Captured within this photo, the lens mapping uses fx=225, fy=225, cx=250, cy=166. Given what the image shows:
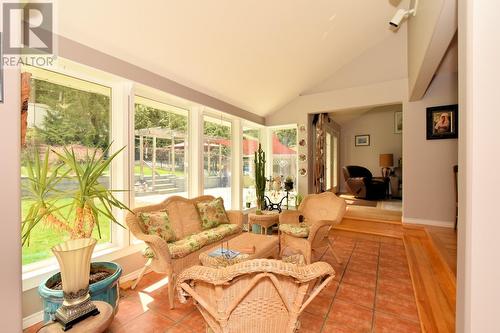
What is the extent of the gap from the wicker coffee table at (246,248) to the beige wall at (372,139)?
5935mm

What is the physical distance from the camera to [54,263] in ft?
7.07

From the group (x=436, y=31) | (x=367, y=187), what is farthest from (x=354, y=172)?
(x=436, y=31)

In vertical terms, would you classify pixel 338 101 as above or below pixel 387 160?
above

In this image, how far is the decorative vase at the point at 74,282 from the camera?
141cm

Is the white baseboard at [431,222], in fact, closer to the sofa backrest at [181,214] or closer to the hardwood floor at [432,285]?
the hardwood floor at [432,285]

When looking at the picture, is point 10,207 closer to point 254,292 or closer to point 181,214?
point 254,292

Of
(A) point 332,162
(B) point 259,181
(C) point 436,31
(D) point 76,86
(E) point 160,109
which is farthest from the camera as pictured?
(A) point 332,162

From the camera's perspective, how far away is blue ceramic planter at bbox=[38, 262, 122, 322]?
5.32 feet

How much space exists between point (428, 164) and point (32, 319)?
18.9 feet

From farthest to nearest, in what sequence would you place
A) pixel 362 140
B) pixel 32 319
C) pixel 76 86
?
pixel 362 140 < pixel 76 86 < pixel 32 319

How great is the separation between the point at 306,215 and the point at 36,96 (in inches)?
136

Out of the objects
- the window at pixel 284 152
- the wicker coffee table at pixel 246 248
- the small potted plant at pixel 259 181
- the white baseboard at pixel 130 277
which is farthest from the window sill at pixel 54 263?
the window at pixel 284 152

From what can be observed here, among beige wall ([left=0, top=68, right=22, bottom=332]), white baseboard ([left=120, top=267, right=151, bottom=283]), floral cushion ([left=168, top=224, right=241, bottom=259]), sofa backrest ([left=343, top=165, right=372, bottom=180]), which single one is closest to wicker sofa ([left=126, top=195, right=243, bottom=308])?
floral cushion ([left=168, top=224, right=241, bottom=259])

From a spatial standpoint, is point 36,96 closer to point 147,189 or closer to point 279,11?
point 147,189
